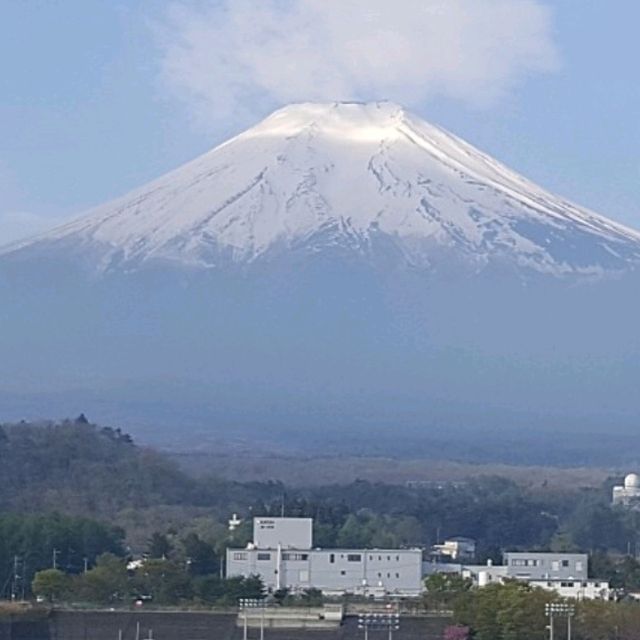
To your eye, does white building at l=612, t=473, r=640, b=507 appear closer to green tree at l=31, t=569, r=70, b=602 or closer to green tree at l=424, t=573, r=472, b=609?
green tree at l=424, t=573, r=472, b=609

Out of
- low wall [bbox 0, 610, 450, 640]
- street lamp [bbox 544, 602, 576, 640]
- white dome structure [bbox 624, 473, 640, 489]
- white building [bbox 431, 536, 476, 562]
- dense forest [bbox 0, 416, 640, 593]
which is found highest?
white dome structure [bbox 624, 473, 640, 489]

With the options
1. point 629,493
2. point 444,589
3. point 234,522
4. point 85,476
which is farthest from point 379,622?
point 629,493

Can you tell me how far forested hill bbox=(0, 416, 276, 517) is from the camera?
54.8 m

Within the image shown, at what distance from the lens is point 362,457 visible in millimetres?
64312

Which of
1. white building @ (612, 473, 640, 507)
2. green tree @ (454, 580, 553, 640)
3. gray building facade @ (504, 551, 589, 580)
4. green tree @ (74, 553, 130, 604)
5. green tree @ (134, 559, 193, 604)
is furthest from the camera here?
white building @ (612, 473, 640, 507)

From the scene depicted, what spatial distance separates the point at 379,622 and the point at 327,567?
784 centimetres

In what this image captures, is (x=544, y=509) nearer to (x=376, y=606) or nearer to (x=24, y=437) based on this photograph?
(x=24, y=437)

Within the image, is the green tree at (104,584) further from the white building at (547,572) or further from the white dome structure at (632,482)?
the white dome structure at (632,482)

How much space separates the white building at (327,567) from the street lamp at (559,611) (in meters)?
7.34

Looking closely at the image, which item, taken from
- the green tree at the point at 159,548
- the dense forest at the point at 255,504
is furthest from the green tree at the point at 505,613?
the dense forest at the point at 255,504

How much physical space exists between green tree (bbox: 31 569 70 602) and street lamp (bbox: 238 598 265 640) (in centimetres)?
248

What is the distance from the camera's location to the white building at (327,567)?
43.7 metres

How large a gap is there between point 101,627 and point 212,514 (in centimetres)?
1733

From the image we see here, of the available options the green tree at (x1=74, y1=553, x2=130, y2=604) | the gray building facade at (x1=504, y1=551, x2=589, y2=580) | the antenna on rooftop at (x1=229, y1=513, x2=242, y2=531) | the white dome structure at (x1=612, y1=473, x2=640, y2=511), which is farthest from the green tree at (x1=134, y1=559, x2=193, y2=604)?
the white dome structure at (x1=612, y1=473, x2=640, y2=511)
